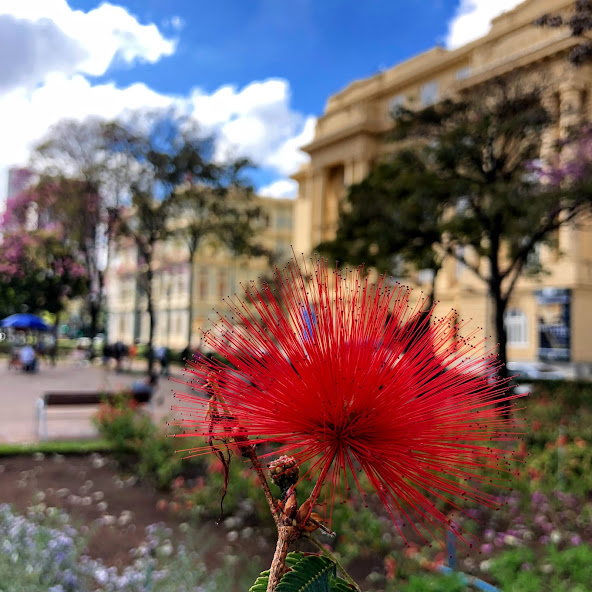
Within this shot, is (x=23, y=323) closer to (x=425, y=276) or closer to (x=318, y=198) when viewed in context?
(x=425, y=276)

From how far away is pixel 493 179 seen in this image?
12.2 meters

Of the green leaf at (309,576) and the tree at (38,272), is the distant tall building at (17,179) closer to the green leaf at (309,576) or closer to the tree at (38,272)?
the tree at (38,272)

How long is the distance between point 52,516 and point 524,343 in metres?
24.6

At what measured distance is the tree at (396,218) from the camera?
39.7 feet

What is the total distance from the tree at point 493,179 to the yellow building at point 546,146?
221 cm

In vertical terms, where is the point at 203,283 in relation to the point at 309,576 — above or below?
above

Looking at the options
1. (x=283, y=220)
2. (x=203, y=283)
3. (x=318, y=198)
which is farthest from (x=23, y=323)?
(x=283, y=220)

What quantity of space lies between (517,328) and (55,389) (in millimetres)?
19426

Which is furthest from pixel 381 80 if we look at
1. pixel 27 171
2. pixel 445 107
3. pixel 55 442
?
pixel 55 442

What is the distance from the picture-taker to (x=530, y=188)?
36.8 ft

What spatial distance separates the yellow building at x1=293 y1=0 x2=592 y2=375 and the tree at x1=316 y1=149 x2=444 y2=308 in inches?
133

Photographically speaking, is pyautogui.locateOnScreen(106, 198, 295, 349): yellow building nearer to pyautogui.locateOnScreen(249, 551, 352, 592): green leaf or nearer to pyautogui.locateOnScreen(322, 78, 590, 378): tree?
pyautogui.locateOnScreen(322, 78, 590, 378): tree

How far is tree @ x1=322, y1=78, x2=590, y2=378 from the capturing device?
35.5 feet

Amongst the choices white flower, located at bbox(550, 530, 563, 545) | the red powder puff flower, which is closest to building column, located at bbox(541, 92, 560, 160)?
white flower, located at bbox(550, 530, 563, 545)
